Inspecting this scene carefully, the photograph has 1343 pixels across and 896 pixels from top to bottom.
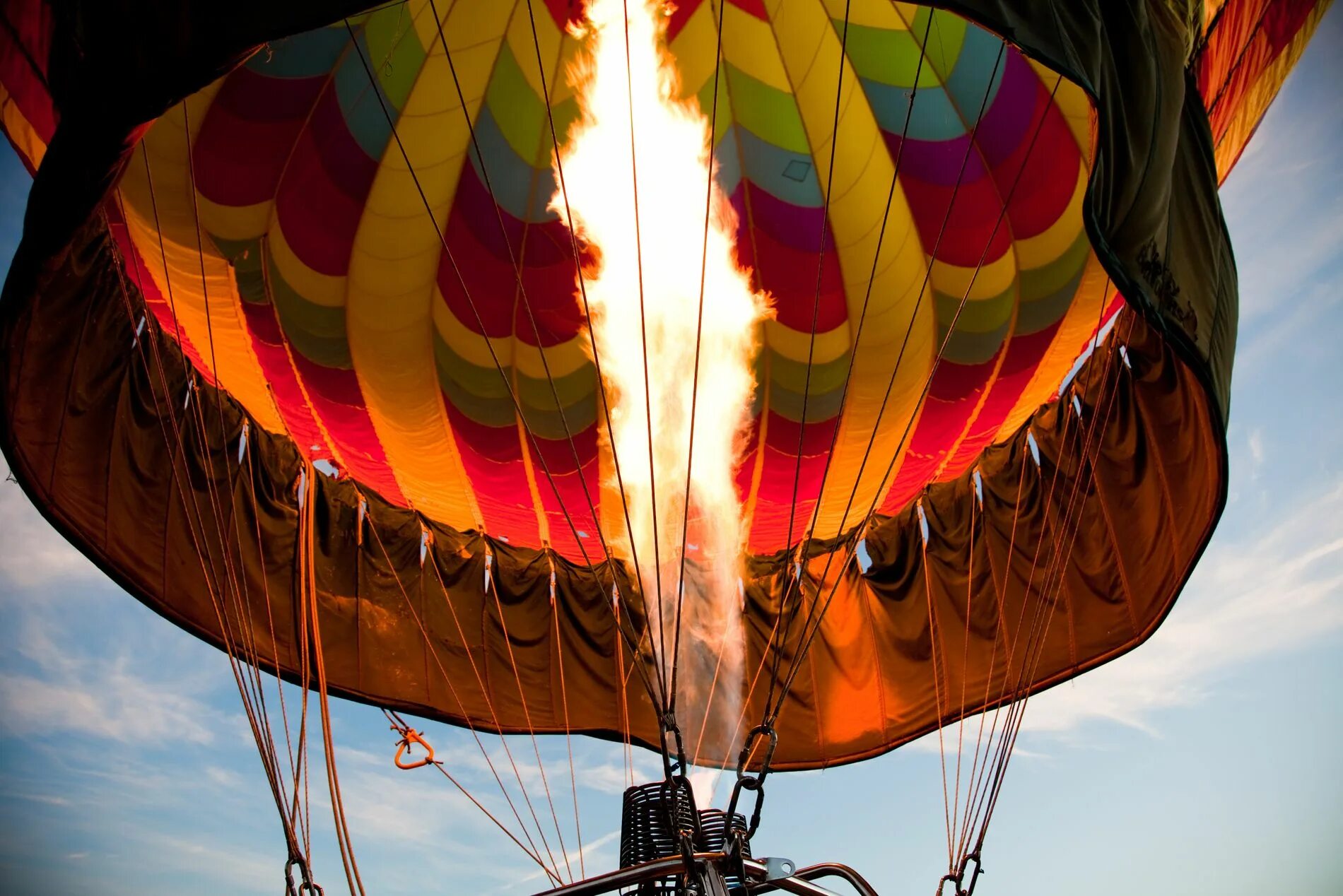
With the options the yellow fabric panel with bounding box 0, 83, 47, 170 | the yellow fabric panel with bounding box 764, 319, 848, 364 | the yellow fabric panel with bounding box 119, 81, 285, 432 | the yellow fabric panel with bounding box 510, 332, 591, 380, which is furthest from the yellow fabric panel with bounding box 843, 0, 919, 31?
the yellow fabric panel with bounding box 0, 83, 47, 170

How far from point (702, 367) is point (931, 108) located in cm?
152

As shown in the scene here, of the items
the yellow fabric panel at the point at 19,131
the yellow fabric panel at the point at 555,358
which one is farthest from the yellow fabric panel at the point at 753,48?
the yellow fabric panel at the point at 19,131

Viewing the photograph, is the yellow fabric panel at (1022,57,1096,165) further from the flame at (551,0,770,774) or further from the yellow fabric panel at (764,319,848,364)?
the flame at (551,0,770,774)

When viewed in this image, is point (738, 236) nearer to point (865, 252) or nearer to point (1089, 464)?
point (865, 252)

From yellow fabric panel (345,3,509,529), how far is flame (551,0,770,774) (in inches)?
18.7

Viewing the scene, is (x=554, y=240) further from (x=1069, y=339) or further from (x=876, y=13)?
(x=1069, y=339)

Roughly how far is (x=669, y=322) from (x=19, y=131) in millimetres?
2599

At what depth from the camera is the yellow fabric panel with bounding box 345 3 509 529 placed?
4344 mm

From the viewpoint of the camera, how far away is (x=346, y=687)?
4469 mm

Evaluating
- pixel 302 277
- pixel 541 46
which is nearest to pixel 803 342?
pixel 541 46

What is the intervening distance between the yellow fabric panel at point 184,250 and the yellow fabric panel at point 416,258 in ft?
1.72

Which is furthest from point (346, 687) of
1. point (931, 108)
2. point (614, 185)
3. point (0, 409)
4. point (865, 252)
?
point (931, 108)

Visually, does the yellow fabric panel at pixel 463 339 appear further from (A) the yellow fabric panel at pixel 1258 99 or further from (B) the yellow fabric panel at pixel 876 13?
(A) the yellow fabric panel at pixel 1258 99

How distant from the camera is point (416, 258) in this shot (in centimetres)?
455
